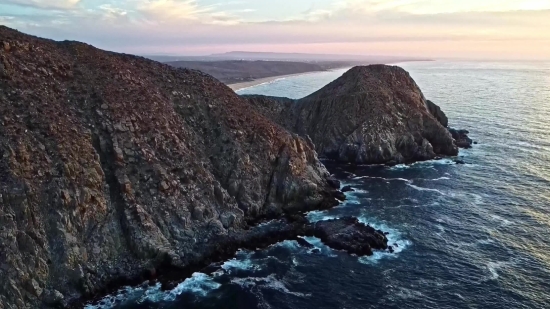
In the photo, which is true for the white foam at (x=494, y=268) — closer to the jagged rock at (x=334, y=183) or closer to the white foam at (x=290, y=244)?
the white foam at (x=290, y=244)

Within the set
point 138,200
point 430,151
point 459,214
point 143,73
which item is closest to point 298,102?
point 430,151

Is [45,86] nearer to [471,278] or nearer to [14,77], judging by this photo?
[14,77]

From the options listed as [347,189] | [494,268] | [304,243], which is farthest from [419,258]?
[347,189]

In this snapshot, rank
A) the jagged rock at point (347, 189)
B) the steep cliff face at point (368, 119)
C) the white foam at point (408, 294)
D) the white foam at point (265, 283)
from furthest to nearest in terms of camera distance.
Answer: the steep cliff face at point (368, 119) → the jagged rock at point (347, 189) → the white foam at point (265, 283) → the white foam at point (408, 294)

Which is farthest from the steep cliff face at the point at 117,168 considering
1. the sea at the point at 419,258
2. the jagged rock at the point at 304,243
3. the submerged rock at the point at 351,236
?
the submerged rock at the point at 351,236

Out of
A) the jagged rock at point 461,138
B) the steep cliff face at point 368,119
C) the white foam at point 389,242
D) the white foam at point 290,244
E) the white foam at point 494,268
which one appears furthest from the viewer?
the jagged rock at point 461,138

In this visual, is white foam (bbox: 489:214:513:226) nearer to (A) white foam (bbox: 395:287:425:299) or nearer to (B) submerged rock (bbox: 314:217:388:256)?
(B) submerged rock (bbox: 314:217:388:256)

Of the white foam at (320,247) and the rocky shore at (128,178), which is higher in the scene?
the rocky shore at (128,178)
